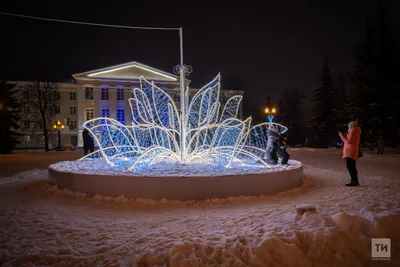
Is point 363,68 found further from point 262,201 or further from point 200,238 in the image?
point 200,238

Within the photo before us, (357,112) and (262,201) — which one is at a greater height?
(357,112)

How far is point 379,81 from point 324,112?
12.3m

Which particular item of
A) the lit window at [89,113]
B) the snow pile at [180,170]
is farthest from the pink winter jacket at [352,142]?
the lit window at [89,113]

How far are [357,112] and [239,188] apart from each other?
27.7 metres

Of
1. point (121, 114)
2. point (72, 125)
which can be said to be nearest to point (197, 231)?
point (121, 114)

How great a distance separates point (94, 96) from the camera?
174ft


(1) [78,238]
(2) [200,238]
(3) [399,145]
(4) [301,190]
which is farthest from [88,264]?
(3) [399,145]

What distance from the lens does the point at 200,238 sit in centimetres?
483

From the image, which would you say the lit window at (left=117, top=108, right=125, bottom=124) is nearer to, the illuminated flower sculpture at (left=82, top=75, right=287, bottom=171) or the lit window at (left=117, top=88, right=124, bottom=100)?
the lit window at (left=117, top=88, right=124, bottom=100)

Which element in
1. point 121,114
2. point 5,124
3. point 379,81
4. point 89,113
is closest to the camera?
point 379,81

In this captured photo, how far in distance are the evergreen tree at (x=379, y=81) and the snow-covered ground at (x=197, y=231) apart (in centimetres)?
2506

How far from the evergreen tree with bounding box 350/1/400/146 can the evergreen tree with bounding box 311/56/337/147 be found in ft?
33.8

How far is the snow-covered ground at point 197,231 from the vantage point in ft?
14.1

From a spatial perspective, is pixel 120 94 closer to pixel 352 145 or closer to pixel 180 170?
pixel 180 170
